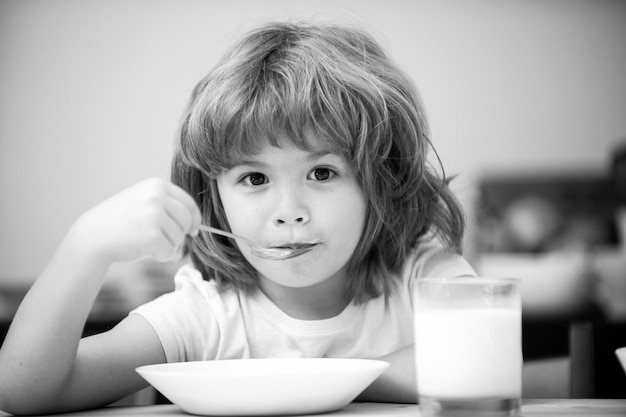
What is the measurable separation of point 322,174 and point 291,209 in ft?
0.28

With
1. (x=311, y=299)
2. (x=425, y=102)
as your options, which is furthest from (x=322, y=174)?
(x=425, y=102)

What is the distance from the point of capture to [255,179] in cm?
106

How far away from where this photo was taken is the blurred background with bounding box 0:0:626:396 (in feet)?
15.1

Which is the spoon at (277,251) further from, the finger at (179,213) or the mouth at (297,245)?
the finger at (179,213)


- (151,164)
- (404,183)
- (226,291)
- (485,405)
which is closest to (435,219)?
(404,183)

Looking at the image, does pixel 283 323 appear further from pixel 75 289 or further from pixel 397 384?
pixel 75 289

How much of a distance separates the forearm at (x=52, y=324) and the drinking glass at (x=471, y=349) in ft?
1.20

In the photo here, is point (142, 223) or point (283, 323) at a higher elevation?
point (142, 223)

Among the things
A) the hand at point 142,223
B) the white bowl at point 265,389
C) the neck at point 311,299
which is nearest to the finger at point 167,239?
the hand at point 142,223

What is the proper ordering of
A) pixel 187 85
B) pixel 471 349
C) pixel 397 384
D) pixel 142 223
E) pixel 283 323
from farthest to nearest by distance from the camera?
pixel 187 85 < pixel 283 323 < pixel 397 384 < pixel 142 223 < pixel 471 349

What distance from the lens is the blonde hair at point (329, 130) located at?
1053 mm

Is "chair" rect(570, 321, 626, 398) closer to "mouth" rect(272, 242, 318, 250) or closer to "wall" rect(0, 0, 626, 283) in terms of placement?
"mouth" rect(272, 242, 318, 250)

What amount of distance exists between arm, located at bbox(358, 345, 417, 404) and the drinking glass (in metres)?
0.22

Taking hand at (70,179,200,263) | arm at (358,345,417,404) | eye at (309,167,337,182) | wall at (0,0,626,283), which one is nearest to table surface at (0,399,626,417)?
arm at (358,345,417,404)
